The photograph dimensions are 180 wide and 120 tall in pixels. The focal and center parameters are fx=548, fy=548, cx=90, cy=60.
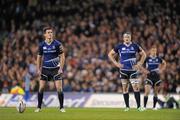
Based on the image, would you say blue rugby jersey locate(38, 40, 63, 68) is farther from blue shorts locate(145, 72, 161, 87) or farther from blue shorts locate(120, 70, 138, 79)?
blue shorts locate(145, 72, 161, 87)

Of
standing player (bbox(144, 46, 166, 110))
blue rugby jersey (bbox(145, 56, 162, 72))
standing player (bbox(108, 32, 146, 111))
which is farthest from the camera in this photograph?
blue rugby jersey (bbox(145, 56, 162, 72))

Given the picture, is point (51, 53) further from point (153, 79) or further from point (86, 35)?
point (86, 35)

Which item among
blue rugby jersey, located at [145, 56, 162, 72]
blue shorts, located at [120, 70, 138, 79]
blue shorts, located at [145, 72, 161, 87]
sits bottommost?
blue shorts, located at [145, 72, 161, 87]

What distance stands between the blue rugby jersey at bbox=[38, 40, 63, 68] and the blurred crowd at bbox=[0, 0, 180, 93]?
10160 millimetres

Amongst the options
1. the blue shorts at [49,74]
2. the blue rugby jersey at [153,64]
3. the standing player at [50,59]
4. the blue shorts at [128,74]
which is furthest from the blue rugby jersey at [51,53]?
the blue rugby jersey at [153,64]

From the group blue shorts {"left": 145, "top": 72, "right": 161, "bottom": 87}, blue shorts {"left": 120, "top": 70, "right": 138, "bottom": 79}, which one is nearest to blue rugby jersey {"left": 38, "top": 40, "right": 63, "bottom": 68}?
blue shorts {"left": 120, "top": 70, "right": 138, "bottom": 79}

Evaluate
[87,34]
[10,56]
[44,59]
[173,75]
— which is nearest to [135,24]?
[87,34]

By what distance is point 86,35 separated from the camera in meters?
34.3

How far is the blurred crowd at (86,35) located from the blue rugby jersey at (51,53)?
33.3 feet

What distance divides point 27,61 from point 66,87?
309 cm

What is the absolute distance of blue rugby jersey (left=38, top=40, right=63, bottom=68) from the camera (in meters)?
18.8

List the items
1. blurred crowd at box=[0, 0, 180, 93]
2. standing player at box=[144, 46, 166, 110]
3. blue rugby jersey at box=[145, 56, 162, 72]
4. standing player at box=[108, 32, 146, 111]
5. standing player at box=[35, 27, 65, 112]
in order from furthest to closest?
1. blurred crowd at box=[0, 0, 180, 93]
2. blue rugby jersey at box=[145, 56, 162, 72]
3. standing player at box=[144, 46, 166, 110]
4. standing player at box=[108, 32, 146, 111]
5. standing player at box=[35, 27, 65, 112]

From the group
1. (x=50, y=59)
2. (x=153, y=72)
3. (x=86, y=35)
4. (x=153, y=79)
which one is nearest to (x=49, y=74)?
(x=50, y=59)

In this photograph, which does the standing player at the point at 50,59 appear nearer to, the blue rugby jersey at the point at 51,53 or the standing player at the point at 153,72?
the blue rugby jersey at the point at 51,53
